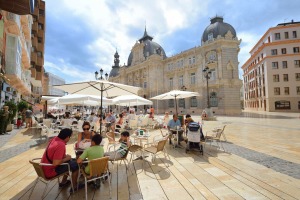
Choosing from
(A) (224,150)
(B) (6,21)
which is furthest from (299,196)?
(B) (6,21)

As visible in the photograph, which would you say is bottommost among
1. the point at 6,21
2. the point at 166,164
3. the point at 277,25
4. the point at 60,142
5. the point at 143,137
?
the point at 166,164

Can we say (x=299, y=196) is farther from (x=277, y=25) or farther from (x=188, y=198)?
(x=277, y=25)

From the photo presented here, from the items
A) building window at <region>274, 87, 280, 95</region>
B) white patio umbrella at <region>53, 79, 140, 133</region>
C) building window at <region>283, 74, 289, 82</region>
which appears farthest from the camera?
building window at <region>274, 87, 280, 95</region>

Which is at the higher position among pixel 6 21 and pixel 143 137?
pixel 6 21

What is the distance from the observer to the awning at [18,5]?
5.45m

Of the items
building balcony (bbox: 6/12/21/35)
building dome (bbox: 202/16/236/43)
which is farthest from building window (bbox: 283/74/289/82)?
building balcony (bbox: 6/12/21/35)

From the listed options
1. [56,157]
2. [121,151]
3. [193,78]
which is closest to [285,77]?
[193,78]

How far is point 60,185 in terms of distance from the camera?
11.3 ft

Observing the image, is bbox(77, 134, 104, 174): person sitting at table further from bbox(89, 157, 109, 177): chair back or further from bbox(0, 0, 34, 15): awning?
bbox(0, 0, 34, 15): awning

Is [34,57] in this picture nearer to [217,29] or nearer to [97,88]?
[97,88]

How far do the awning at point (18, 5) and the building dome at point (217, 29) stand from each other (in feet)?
106

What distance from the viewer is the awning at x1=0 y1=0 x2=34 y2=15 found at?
545cm

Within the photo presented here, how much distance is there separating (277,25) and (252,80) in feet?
48.8

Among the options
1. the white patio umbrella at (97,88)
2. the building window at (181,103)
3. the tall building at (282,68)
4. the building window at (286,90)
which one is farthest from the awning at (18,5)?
the building window at (286,90)
